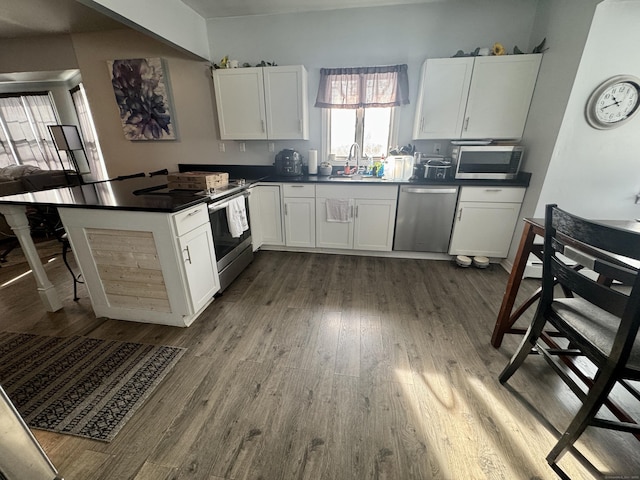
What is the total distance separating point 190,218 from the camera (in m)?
1.78

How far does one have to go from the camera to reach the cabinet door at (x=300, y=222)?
298 cm

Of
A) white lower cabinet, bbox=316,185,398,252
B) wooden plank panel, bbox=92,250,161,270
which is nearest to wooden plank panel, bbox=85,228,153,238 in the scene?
wooden plank panel, bbox=92,250,161,270

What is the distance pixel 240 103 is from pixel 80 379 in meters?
2.85

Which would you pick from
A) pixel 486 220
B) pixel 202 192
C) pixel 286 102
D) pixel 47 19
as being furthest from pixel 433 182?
pixel 47 19

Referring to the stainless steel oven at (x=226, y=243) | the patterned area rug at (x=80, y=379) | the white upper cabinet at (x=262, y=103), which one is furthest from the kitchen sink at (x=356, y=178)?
the patterned area rug at (x=80, y=379)

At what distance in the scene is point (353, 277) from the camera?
264 cm

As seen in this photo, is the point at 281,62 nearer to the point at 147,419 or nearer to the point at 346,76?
the point at 346,76

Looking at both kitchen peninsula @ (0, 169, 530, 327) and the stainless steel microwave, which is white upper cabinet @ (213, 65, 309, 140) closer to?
kitchen peninsula @ (0, 169, 530, 327)

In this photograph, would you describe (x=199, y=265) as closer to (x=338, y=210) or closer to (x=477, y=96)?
(x=338, y=210)

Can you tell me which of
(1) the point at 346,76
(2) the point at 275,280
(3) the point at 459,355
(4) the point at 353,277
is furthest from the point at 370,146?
(3) the point at 459,355

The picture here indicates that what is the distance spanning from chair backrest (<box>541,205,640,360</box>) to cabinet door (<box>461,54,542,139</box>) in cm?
203

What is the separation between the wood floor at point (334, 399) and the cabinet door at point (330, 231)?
88cm

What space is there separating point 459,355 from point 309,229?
1.95m

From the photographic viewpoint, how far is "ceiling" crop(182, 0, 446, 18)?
8.70 ft
